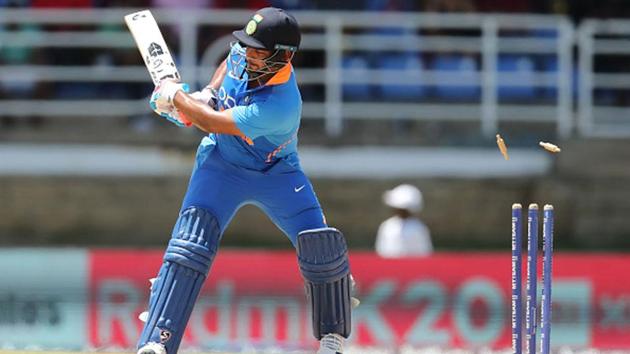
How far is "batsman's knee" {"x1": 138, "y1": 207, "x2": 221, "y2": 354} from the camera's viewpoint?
6.13 metres

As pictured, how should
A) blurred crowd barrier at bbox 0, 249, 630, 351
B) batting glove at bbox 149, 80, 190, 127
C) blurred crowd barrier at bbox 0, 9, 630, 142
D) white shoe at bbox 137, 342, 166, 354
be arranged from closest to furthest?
white shoe at bbox 137, 342, 166, 354 → batting glove at bbox 149, 80, 190, 127 → blurred crowd barrier at bbox 0, 249, 630, 351 → blurred crowd barrier at bbox 0, 9, 630, 142

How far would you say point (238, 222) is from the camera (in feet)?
43.8

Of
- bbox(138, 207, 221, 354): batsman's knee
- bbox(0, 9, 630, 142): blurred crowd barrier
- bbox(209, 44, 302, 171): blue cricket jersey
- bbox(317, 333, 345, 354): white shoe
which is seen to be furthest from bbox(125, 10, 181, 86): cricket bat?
bbox(0, 9, 630, 142): blurred crowd barrier

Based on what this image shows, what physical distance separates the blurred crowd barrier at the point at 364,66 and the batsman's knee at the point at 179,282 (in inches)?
264

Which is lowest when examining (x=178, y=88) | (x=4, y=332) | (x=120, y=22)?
(x=4, y=332)

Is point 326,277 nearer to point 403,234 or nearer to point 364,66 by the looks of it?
point 403,234

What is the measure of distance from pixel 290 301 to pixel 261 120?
3.69 metres

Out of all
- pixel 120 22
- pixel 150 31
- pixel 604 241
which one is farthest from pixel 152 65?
pixel 604 241

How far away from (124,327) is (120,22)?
4191 millimetres

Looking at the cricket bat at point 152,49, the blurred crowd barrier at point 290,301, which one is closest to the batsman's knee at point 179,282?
the cricket bat at point 152,49

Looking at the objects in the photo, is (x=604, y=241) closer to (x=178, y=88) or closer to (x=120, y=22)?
(x=120, y=22)

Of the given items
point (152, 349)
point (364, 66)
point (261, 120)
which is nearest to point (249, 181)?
point (261, 120)

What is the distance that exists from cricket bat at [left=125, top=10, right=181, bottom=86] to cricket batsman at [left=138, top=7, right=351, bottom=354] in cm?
9

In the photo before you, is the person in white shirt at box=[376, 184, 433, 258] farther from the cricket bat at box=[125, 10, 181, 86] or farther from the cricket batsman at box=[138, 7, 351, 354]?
the cricket bat at box=[125, 10, 181, 86]
